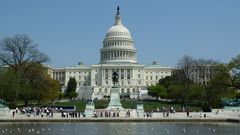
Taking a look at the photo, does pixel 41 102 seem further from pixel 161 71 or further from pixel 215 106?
pixel 161 71

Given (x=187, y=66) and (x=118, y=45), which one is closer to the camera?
(x=187, y=66)

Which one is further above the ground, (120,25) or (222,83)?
(120,25)

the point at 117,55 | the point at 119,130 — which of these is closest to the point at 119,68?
the point at 117,55

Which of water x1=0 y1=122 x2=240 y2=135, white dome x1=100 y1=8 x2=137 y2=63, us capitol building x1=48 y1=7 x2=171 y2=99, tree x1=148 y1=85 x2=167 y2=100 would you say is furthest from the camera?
white dome x1=100 y1=8 x2=137 y2=63

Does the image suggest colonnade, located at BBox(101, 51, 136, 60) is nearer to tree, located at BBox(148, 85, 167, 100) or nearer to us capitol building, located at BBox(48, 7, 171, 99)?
us capitol building, located at BBox(48, 7, 171, 99)

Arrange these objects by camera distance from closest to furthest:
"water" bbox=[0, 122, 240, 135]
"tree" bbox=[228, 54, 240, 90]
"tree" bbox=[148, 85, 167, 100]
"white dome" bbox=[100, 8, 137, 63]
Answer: "water" bbox=[0, 122, 240, 135], "tree" bbox=[228, 54, 240, 90], "tree" bbox=[148, 85, 167, 100], "white dome" bbox=[100, 8, 137, 63]

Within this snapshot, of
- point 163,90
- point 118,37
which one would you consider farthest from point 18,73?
point 118,37

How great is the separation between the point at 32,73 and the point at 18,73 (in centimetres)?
556

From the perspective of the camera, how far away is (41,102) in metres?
86.5

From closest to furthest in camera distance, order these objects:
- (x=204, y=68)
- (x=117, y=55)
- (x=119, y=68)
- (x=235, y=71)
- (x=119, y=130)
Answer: (x=119, y=130) → (x=235, y=71) → (x=204, y=68) → (x=119, y=68) → (x=117, y=55)

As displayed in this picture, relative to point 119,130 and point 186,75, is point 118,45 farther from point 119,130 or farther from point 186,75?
point 119,130

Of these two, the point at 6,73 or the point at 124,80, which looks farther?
the point at 124,80

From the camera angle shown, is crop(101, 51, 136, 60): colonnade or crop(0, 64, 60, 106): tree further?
crop(101, 51, 136, 60): colonnade

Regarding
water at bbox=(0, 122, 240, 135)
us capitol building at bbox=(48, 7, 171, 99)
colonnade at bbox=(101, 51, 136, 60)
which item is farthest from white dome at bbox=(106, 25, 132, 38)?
water at bbox=(0, 122, 240, 135)
